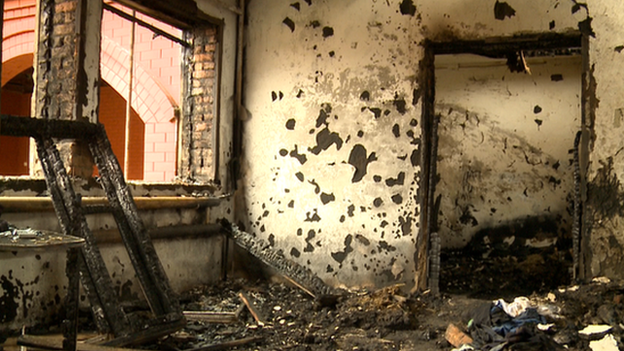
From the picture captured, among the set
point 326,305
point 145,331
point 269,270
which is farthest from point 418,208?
point 145,331

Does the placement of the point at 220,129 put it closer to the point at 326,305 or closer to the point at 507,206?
Answer: the point at 326,305

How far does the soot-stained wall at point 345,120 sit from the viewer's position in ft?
16.3

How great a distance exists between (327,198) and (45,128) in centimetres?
264

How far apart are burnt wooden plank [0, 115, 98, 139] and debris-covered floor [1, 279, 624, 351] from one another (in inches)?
59.1

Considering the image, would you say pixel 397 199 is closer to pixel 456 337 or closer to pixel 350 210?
pixel 350 210

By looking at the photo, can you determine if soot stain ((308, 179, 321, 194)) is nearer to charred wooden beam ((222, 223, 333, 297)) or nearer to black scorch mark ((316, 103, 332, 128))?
black scorch mark ((316, 103, 332, 128))

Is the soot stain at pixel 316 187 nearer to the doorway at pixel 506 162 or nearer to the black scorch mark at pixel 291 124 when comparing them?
the black scorch mark at pixel 291 124

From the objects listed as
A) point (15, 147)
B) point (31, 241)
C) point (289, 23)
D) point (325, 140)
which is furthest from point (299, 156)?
point (15, 147)

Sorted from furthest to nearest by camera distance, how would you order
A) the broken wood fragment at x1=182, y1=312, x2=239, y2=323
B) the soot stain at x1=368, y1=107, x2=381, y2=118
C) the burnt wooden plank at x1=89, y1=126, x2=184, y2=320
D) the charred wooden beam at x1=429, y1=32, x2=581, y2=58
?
the soot stain at x1=368, y1=107, x2=381, y2=118 < the charred wooden beam at x1=429, y1=32, x2=581, y2=58 < the broken wood fragment at x1=182, y1=312, x2=239, y2=323 < the burnt wooden plank at x1=89, y1=126, x2=184, y2=320

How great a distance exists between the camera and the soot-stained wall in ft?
16.3

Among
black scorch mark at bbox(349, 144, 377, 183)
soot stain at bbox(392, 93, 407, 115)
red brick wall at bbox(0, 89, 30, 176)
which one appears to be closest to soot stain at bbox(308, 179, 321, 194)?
black scorch mark at bbox(349, 144, 377, 183)

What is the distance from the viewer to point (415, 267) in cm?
493

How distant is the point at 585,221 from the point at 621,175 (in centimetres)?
47

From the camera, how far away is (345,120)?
17.1ft
